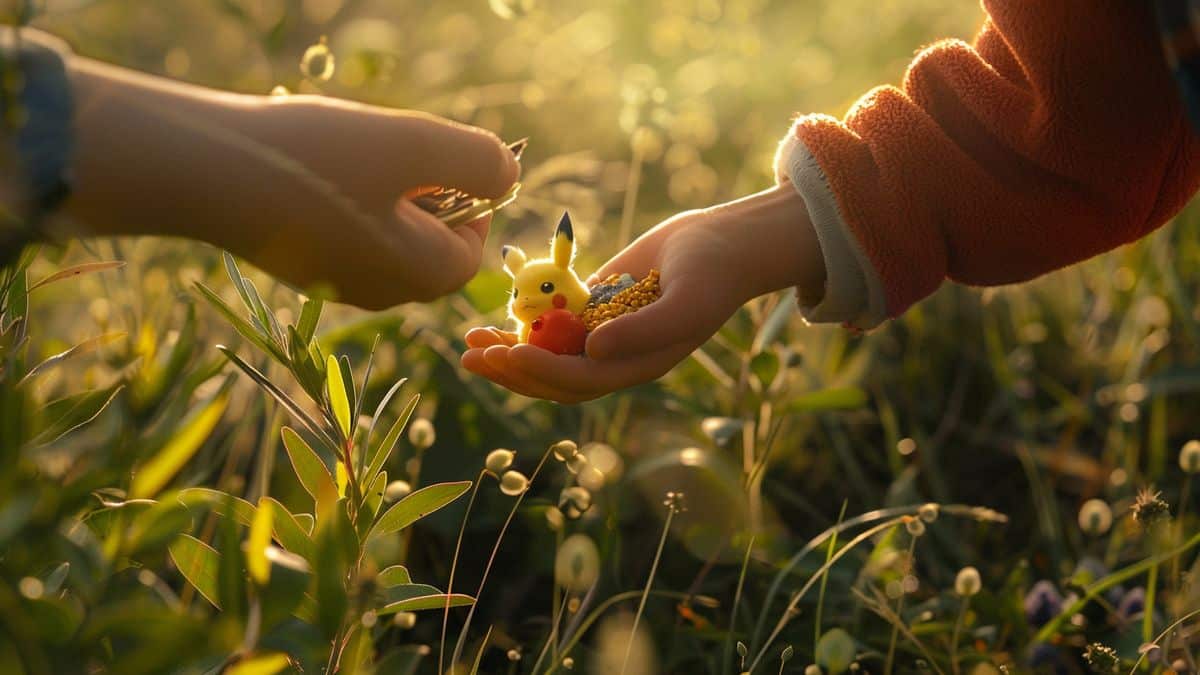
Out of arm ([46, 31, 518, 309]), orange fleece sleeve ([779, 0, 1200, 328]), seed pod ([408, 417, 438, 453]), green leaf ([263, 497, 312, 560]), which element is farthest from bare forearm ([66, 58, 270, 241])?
orange fleece sleeve ([779, 0, 1200, 328])

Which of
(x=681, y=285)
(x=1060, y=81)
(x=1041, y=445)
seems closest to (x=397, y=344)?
(x=681, y=285)

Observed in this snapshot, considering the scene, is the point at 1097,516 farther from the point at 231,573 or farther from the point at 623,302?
the point at 231,573

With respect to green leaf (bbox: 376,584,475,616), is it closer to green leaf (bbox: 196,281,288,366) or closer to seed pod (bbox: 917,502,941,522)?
green leaf (bbox: 196,281,288,366)

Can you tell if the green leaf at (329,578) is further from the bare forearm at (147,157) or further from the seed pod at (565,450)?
the seed pod at (565,450)

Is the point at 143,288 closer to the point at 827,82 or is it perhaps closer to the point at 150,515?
the point at 150,515

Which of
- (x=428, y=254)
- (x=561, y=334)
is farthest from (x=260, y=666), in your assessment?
(x=561, y=334)
